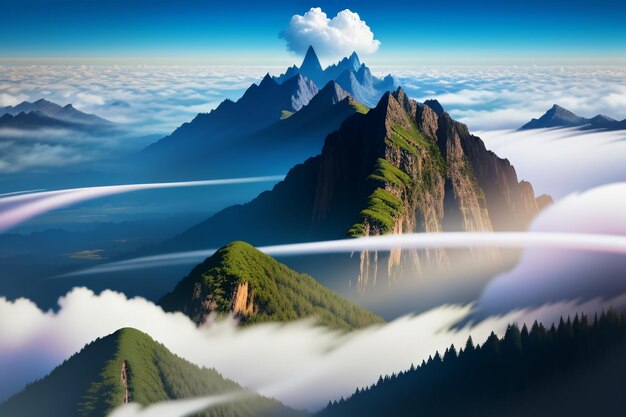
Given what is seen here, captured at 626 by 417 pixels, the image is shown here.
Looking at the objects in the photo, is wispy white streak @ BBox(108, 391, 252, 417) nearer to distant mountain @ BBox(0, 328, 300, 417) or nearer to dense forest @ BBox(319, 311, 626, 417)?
distant mountain @ BBox(0, 328, 300, 417)

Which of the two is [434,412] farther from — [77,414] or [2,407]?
[2,407]

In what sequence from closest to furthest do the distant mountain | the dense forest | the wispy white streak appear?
the wispy white streak < the dense forest < the distant mountain

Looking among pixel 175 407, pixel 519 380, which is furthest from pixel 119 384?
pixel 519 380

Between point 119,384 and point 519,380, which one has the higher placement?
point 519,380

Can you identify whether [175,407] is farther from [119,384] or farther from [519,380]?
[519,380]

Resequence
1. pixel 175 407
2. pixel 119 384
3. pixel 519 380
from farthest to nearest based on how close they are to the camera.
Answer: pixel 519 380
pixel 119 384
pixel 175 407

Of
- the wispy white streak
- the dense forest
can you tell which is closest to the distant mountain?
the wispy white streak
